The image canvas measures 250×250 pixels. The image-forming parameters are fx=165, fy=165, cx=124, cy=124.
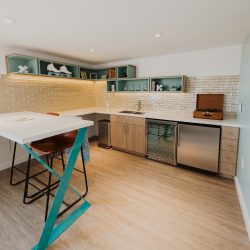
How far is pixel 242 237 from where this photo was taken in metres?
1.62

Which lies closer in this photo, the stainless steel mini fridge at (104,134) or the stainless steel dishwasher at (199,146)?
the stainless steel dishwasher at (199,146)

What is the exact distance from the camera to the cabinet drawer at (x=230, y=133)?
8.15 feet

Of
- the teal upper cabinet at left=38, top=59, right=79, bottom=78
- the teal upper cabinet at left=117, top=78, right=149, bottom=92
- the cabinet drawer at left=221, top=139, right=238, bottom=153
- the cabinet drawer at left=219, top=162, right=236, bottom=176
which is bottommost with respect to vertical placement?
the cabinet drawer at left=219, top=162, right=236, bottom=176

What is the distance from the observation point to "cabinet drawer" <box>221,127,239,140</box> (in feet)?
8.15

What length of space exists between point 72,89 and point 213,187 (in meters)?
3.71

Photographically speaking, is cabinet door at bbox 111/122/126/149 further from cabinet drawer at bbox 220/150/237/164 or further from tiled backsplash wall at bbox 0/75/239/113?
cabinet drawer at bbox 220/150/237/164

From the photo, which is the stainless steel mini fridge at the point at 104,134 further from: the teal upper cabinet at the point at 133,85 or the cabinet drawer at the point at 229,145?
the cabinet drawer at the point at 229,145

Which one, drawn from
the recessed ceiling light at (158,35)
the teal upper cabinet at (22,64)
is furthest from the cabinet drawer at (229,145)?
the teal upper cabinet at (22,64)

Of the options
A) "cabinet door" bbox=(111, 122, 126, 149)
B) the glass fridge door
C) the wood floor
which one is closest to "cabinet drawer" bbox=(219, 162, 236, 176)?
the wood floor

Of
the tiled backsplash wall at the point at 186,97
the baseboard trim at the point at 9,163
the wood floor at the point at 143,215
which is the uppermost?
the tiled backsplash wall at the point at 186,97

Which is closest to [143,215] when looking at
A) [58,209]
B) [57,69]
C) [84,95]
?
[58,209]

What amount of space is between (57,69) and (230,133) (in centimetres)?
358

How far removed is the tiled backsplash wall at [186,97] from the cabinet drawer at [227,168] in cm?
104

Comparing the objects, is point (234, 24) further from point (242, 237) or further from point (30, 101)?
point (30, 101)
